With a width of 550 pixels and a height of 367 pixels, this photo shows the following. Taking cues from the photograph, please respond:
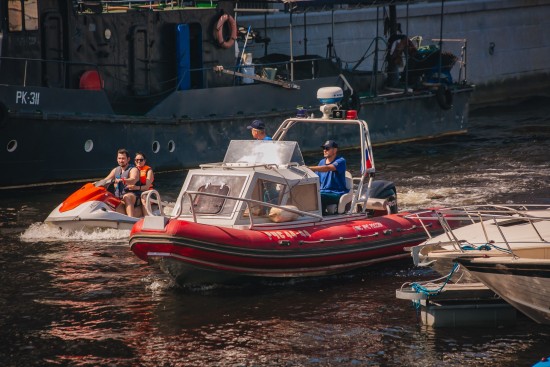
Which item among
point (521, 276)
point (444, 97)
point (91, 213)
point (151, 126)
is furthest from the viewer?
point (444, 97)

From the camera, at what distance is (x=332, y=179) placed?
16766mm

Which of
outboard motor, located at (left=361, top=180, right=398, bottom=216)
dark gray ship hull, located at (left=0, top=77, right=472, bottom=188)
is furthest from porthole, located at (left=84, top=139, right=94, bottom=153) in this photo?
outboard motor, located at (left=361, top=180, right=398, bottom=216)

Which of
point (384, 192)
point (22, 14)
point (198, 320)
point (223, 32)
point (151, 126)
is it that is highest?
point (22, 14)

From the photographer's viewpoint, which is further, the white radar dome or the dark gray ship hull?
the dark gray ship hull

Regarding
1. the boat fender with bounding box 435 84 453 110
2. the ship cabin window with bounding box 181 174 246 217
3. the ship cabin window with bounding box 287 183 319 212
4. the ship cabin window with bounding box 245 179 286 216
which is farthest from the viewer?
the boat fender with bounding box 435 84 453 110

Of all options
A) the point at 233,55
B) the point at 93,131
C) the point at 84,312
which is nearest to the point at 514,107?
the point at 233,55

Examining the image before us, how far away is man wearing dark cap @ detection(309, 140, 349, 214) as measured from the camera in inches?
656

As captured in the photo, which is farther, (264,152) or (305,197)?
(264,152)

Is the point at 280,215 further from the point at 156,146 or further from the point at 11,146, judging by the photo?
the point at 156,146

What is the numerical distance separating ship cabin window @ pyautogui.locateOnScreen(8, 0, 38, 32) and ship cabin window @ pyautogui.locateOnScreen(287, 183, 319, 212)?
32.2 ft

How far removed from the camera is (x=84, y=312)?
1444cm

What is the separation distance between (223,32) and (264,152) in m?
10.6

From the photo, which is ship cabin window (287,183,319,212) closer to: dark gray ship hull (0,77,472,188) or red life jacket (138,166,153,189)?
red life jacket (138,166,153,189)

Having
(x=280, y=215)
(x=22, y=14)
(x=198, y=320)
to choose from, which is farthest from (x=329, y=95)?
(x=22, y=14)
